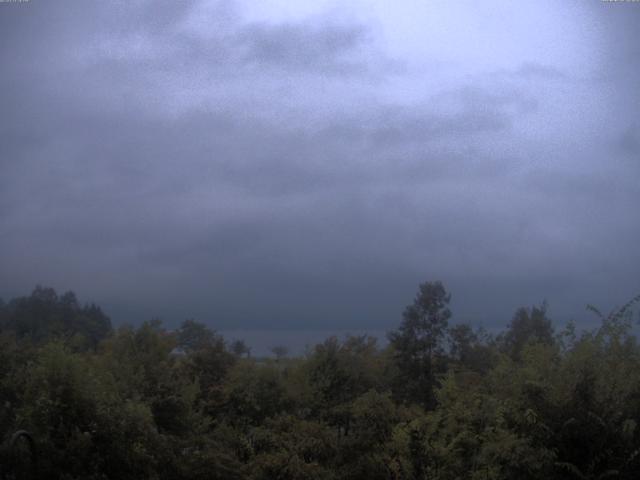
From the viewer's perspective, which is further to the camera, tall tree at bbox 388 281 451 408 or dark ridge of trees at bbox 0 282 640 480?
tall tree at bbox 388 281 451 408

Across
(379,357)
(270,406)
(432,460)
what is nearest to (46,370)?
(432,460)

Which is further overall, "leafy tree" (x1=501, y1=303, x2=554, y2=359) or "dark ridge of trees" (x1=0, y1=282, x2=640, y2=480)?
"leafy tree" (x1=501, y1=303, x2=554, y2=359)

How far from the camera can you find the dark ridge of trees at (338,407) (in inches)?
432

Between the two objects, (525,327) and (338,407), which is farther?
(525,327)

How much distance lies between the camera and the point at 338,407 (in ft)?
81.2

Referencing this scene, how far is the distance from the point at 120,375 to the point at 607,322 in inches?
616

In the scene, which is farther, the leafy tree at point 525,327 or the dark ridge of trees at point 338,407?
the leafy tree at point 525,327

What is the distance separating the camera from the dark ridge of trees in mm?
Result: 10984

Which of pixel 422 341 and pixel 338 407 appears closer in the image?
pixel 338 407

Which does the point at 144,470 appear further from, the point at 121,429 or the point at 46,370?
the point at 46,370

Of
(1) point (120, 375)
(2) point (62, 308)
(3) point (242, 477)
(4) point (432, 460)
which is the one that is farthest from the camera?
(2) point (62, 308)

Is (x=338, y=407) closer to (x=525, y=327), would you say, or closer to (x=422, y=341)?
(x=422, y=341)

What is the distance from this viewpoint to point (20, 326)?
47188 mm

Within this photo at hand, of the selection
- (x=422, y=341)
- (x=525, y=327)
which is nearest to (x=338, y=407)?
(x=422, y=341)
